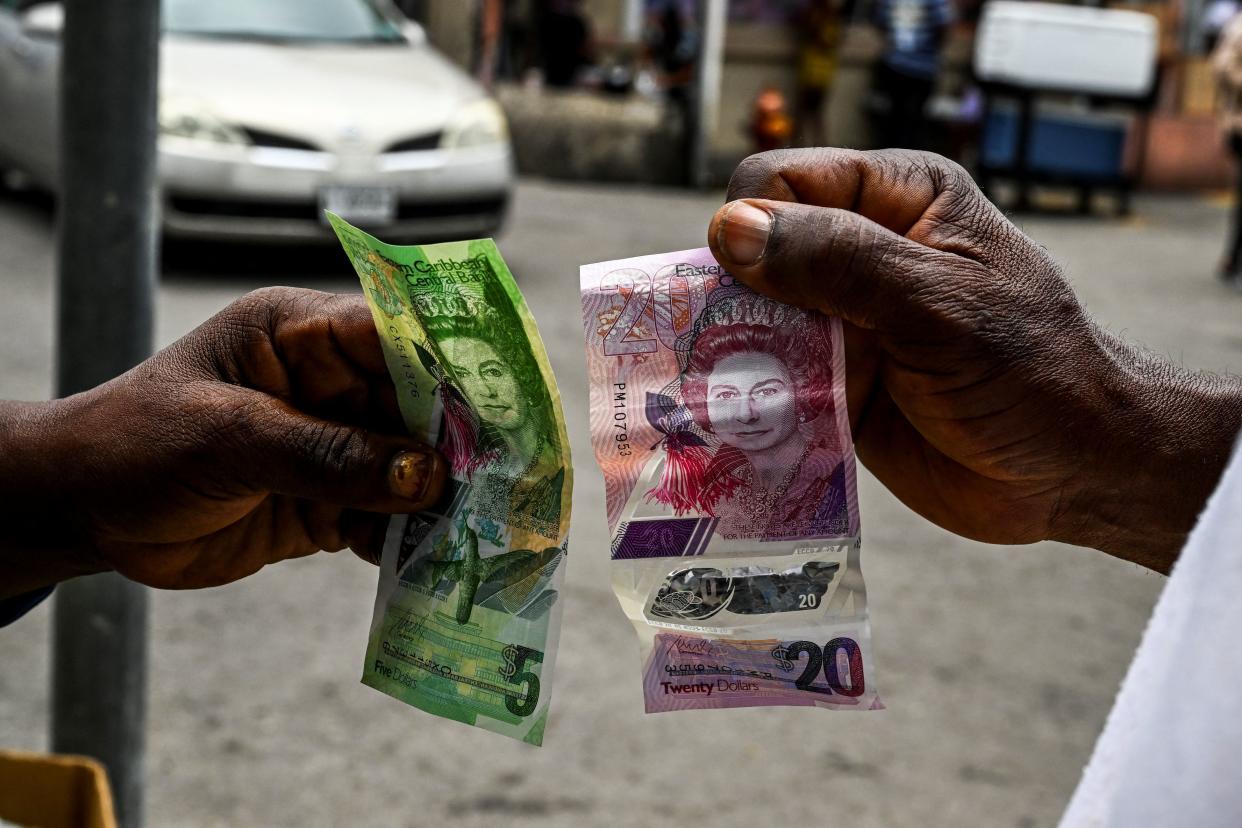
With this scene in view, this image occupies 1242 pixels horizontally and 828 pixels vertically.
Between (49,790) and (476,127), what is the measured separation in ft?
18.4

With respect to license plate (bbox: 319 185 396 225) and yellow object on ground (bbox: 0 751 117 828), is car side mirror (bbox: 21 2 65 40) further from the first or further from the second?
yellow object on ground (bbox: 0 751 117 828)

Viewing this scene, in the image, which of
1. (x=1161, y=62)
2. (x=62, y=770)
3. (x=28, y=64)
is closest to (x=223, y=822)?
(x=62, y=770)

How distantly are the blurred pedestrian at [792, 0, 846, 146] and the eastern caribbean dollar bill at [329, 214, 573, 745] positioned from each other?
10588mm

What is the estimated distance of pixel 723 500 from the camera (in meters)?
1.36

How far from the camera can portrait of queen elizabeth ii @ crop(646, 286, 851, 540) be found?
136 centimetres

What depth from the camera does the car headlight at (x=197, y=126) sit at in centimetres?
660

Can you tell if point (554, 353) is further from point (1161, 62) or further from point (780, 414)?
point (1161, 62)

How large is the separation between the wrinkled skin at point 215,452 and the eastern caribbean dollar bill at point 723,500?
208 millimetres

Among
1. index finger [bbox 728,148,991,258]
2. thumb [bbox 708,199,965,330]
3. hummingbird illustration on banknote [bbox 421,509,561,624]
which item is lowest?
hummingbird illustration on banknote [bbox 421,509,561,624]

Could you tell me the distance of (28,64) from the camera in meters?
7.47

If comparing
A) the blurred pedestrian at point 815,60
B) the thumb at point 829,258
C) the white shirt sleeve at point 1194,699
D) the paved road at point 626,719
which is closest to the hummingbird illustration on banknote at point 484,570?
the thumb at point 829,258

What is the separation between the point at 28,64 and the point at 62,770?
21.0 ft

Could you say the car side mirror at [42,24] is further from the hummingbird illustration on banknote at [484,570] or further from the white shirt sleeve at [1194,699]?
the white shirt sleeve at [1194,699]

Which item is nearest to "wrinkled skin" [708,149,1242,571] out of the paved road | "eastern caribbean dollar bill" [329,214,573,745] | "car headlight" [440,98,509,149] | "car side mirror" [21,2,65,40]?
"eastern caribbean dollar bill" [329,214,573,745]
